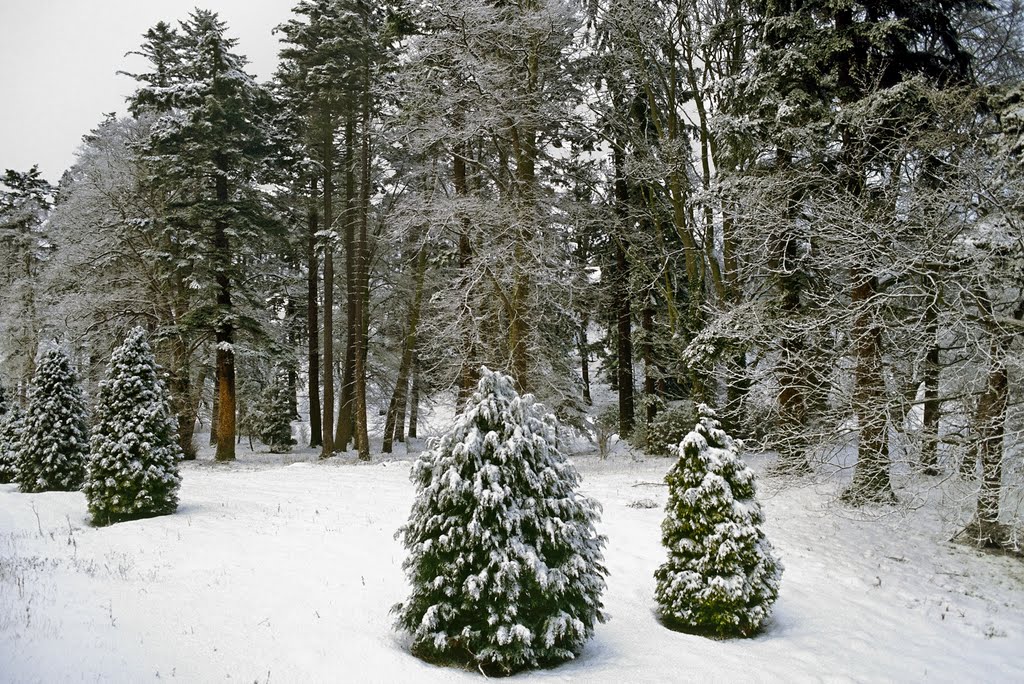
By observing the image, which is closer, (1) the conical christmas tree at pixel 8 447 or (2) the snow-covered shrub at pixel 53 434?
(2) the snow-covered shrub at pixel 53 434

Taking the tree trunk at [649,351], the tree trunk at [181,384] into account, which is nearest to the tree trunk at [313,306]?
the tree trunk at [181,384]

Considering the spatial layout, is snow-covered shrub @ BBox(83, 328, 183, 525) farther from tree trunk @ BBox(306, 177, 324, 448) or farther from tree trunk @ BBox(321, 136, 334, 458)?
tree trunk @ BBox(306, 177, 324, 448)

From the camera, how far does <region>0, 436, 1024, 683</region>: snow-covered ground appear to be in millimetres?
4891

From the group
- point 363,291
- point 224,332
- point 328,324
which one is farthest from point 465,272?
point 224,332

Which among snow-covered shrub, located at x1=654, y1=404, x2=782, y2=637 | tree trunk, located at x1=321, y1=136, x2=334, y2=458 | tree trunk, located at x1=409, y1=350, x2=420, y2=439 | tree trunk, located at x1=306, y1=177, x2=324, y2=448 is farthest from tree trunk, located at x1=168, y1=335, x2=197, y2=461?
snow-covered shrub, located at x1=654, y1=404, x2=782, y2=637

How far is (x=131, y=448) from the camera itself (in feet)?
33.8

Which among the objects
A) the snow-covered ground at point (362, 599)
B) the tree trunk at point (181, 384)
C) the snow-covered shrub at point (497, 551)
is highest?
the tree trunk at point (181, 384)

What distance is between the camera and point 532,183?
14.2m

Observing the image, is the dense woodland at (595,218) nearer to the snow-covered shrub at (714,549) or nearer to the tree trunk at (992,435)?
the tree trunk at (992,435)

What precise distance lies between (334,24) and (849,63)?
15.4m

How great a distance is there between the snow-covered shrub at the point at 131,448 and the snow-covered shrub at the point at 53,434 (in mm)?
3440

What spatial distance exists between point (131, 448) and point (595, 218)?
11.0 m

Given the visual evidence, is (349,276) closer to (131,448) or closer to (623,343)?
(623,343)

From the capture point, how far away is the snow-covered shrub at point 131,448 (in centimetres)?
1002
